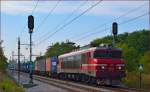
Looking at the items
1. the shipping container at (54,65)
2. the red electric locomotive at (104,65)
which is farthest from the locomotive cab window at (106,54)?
the shipping container at (54,65)

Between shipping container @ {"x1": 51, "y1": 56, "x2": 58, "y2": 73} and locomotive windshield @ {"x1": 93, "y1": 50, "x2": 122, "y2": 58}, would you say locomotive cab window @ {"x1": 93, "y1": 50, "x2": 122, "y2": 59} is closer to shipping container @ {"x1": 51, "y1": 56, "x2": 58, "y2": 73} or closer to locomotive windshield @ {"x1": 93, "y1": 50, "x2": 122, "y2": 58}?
locomotive windshield @ {"x1": 93, "y1": 50, "x2": 122, "y2": 58}

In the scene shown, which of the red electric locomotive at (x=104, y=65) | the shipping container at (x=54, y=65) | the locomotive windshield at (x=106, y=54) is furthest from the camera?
the shipping container at (x=54, y=65)

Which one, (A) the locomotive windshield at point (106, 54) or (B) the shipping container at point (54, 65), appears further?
(B) the shipping container at point (54, 65)

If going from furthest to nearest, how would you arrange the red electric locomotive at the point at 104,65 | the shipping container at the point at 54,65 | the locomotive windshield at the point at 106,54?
the shipping container at the point at 54,65 < the locomotive windshield at the point at 106,54 < the red electric locomotive at the point at 104,65

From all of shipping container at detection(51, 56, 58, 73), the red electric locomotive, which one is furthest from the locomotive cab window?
shipping container at detection(51, 56, 58, 73)

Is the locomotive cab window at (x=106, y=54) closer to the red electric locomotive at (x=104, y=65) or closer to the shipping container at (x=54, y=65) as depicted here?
the red electric locomotive at (x=104, y=65)

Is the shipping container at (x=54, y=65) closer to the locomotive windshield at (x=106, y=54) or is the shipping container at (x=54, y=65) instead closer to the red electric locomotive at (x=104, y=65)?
the red electric locomotive at (x=104, y=65)

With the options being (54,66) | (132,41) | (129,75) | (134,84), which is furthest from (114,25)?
(132,41)

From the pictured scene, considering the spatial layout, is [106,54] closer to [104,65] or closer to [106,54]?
[106,54]

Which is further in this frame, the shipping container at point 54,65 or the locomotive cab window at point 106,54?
the shipping container at point 54,65

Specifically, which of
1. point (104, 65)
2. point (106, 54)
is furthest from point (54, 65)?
point (104, 65)

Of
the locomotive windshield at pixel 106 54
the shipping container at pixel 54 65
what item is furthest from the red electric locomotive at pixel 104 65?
the shipping container at pixel 54 65

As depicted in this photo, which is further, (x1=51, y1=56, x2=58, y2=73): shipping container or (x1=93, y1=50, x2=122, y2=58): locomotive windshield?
(x1=51, y1=56, x2=58, y2=73): shipping container

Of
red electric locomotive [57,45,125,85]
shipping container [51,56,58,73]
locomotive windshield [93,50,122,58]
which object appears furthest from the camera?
shipping container [51,56,58,73]
